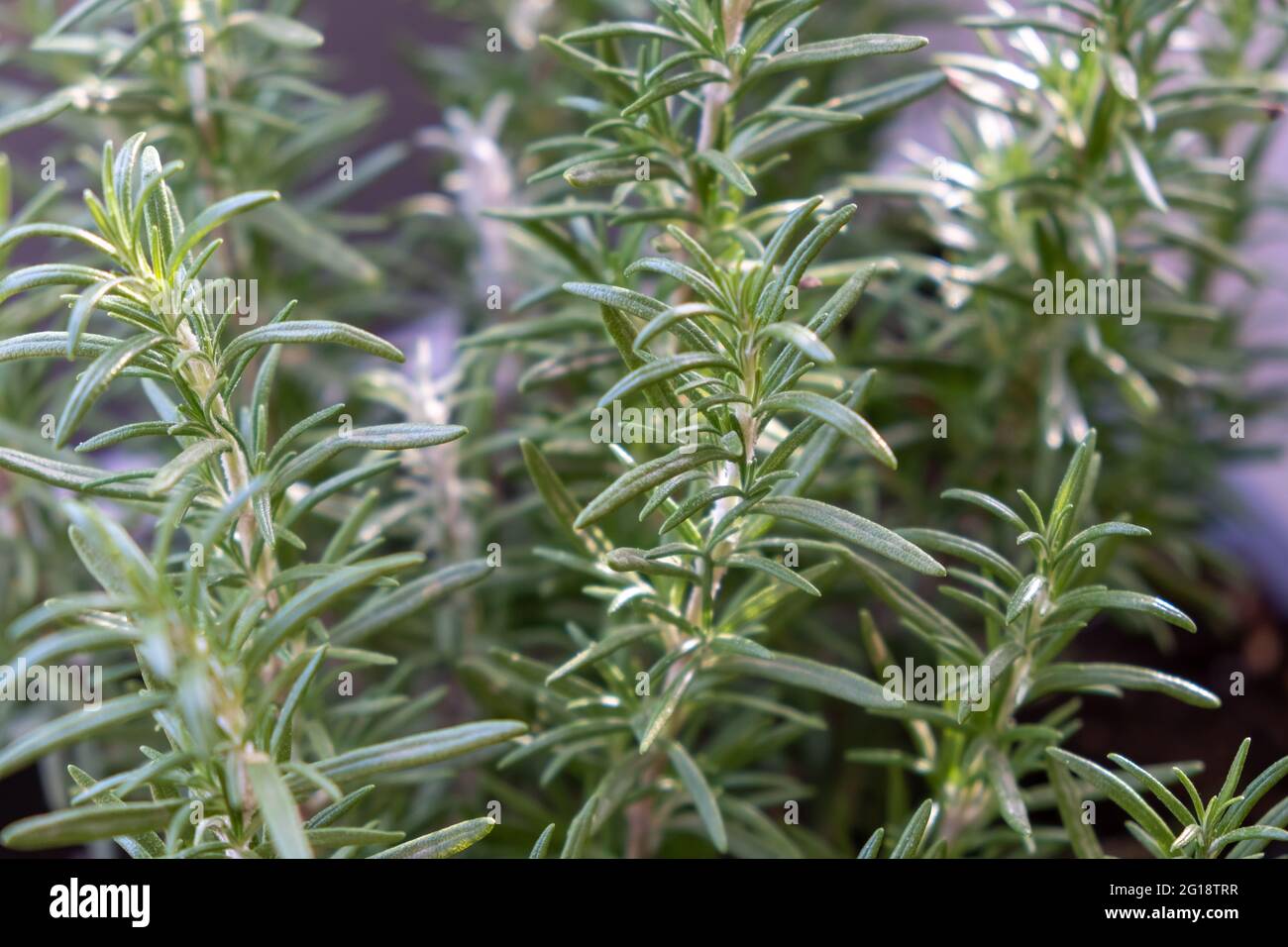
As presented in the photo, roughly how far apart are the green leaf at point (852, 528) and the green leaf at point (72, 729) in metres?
0.38

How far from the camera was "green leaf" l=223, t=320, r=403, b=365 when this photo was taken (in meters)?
0.69

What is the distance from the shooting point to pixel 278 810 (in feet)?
1.94

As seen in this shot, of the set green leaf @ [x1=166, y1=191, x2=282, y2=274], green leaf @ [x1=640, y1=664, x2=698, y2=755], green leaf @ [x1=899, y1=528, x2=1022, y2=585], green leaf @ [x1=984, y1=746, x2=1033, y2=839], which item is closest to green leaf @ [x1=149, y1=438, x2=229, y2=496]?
green leaf @ [x1=166, y1=191, x2=282, y2=274]

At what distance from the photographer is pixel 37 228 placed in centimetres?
68

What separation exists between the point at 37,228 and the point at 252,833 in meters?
0.40

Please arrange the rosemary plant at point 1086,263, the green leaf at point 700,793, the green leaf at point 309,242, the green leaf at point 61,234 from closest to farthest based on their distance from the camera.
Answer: the green leaf at point 61,234 < the green leaf at point 700,793 < the rosemary plant at point 1086,263 < the green leaf at point 309,242

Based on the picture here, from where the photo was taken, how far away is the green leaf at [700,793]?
2.51ft

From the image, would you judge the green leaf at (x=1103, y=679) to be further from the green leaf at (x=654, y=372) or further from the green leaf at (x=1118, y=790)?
the green leaf at (x=654, y=372)

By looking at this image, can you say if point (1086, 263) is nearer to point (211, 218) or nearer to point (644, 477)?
point (644, 477)

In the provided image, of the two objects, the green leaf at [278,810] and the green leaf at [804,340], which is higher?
the green leaf at [804,340]

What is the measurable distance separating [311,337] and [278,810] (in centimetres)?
28

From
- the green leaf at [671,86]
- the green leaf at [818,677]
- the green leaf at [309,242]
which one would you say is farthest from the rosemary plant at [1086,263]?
the green leaf at [309,242]

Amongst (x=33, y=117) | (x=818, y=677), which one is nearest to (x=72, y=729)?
(x=818, y=677)
